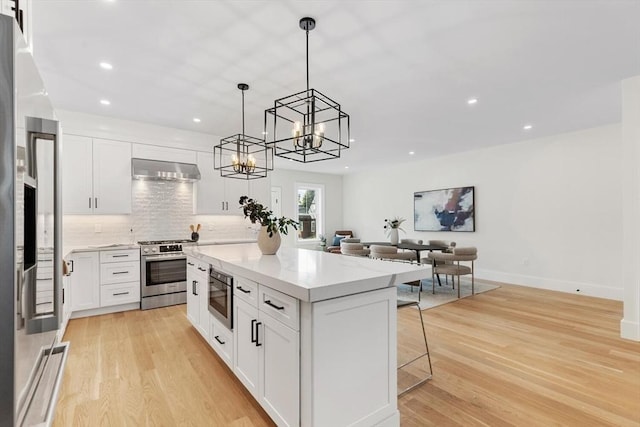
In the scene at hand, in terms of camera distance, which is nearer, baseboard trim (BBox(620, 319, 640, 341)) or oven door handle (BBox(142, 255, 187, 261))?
baseboard trim (BBox(620, 319, 640, 341))

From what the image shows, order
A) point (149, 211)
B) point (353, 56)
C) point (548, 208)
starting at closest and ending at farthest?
1. point (353, 56)
2. point (149, 211)
3. point (548, 208)

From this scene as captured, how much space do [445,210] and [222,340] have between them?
5.82 metres

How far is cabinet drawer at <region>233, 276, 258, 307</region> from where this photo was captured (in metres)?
2.00

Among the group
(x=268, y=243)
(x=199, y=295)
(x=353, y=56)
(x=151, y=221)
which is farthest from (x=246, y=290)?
(x=151, y=221)

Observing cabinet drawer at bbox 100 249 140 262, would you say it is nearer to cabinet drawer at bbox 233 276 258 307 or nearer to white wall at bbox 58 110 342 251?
white wall at bbox 58 110 342 251

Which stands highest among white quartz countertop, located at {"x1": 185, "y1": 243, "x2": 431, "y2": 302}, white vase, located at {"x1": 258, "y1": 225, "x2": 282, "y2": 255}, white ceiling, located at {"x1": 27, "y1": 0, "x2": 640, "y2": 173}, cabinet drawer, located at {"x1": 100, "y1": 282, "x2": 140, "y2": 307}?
white ceiling, located at {"x1": 27, "y1": 0, "x2": 640, "y2": 173}

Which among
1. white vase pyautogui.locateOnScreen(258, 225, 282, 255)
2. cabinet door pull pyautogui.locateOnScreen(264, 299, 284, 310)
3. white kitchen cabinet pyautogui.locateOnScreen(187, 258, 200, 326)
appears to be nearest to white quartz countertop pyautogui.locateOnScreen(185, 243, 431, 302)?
cabinet door pull pyautogui.locateOnScreen(264, 299, 284, 310)

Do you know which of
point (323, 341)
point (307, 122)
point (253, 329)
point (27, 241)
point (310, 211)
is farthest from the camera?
point (310, 211)

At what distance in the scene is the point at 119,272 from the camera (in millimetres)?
4266

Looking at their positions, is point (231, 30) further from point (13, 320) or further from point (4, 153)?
point (13, 320)

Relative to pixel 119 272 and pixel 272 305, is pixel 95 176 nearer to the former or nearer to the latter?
pixel 119 272

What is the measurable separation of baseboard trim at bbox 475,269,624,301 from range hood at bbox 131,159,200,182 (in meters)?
5.97

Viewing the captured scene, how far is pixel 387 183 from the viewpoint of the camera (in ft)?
27.8

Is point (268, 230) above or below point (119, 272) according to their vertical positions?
above
